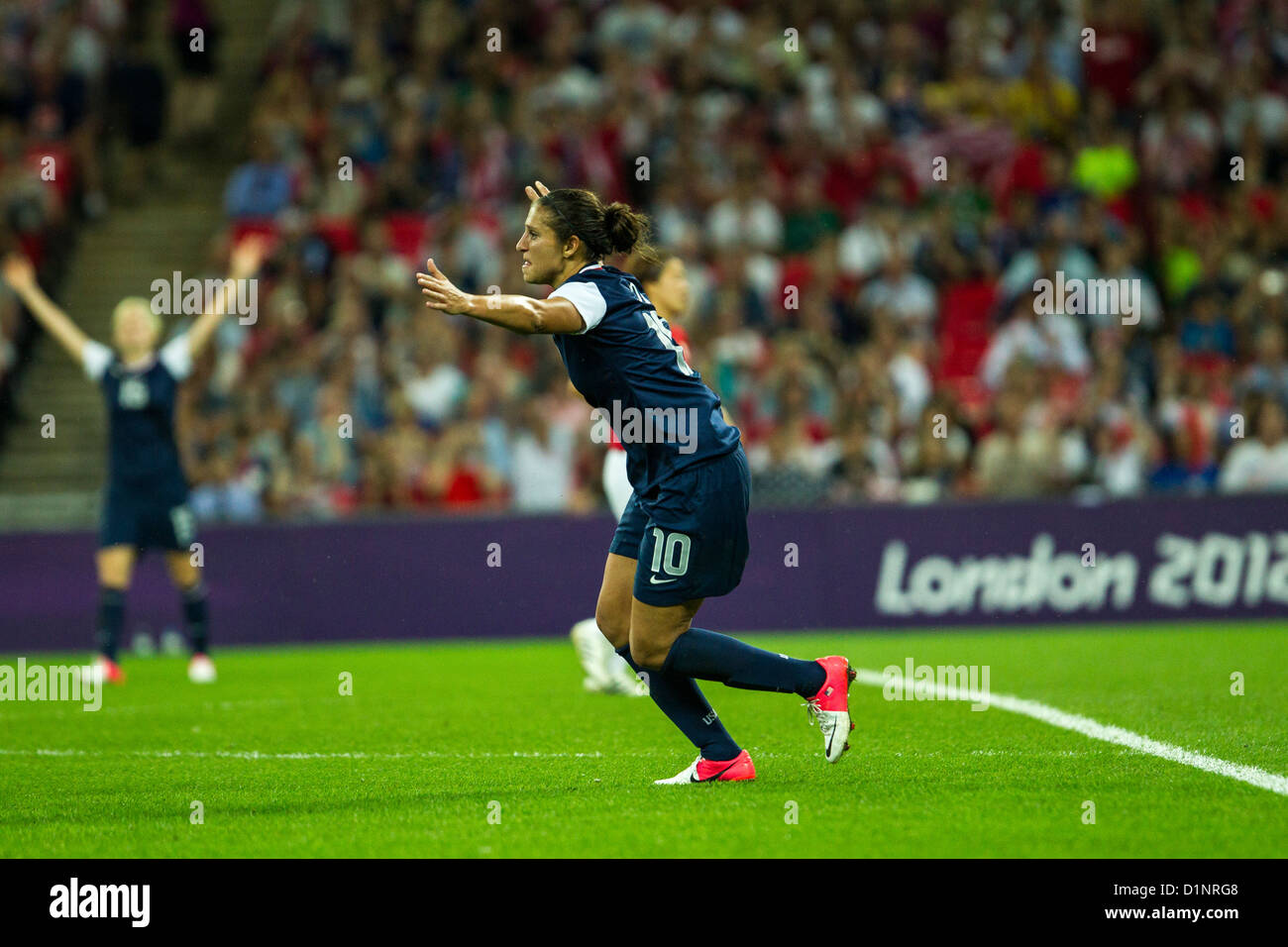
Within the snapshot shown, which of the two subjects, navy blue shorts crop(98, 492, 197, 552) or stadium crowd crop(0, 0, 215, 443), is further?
stadium crowd crop(0, 0, 215, 443)

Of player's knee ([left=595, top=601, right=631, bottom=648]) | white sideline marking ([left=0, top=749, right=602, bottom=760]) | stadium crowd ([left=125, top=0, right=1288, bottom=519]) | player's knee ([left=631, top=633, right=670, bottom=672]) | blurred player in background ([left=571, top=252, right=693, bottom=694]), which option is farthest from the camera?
stadium crowd ([left=125, top=0, right=1288, bottom=519])

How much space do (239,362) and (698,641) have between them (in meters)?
11.7

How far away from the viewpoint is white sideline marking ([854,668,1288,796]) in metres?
6.52

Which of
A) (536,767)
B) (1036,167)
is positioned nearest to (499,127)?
(1036,167)

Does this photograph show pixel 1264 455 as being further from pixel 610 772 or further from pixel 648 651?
pixel 648 651

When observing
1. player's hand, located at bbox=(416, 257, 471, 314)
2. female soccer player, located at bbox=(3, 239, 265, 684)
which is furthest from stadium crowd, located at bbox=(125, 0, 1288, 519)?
player's hand, located at bbox=(416, 257, 471, 314)

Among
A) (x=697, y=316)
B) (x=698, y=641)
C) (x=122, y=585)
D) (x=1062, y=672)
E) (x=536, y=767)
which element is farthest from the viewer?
(x=697, y=316)

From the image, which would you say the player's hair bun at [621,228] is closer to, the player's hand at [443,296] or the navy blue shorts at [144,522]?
the player's hand at [443,296]

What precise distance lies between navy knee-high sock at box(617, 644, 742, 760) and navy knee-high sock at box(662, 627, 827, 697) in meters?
0.11

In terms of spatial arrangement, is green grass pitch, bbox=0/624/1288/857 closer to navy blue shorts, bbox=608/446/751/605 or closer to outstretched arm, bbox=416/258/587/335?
navy blue shorts, bbox=608/446/751/605

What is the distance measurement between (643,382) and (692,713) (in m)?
1.30
